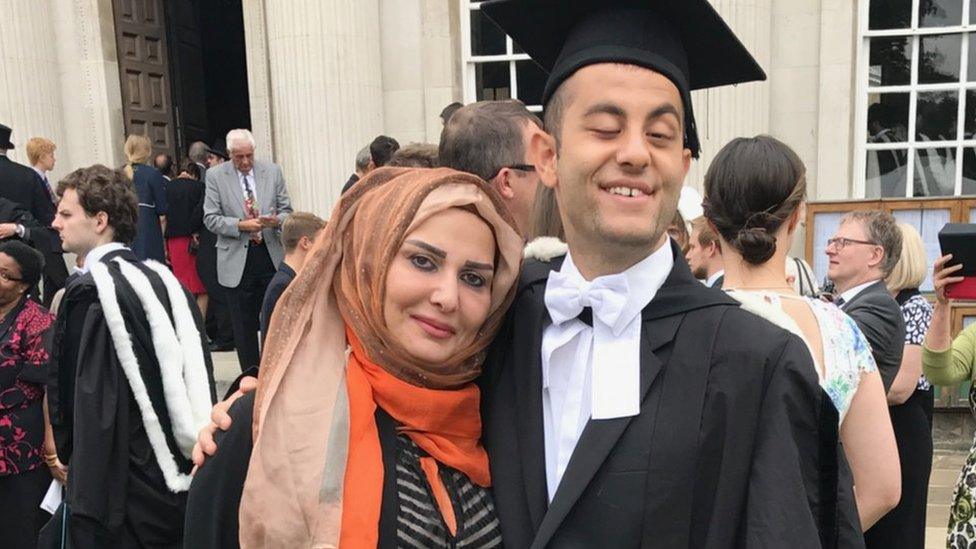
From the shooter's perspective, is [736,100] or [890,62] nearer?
[736,100]

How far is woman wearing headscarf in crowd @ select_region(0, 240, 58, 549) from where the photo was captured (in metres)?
3.48

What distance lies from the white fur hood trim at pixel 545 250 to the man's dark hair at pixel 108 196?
2.33 m

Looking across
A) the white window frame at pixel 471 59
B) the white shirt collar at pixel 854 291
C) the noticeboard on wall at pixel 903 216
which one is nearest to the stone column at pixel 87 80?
the white window frame at pixel 471 59

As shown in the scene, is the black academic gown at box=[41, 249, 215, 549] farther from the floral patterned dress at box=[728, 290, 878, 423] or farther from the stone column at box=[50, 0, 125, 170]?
the stone column at box=[50, 0, 125, 170]

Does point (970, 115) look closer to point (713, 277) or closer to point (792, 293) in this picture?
point (713, 277)

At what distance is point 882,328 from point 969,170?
5.43 metres

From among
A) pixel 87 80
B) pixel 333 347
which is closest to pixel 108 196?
pixel 333 347

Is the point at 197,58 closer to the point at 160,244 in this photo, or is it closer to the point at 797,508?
the point at 160,244

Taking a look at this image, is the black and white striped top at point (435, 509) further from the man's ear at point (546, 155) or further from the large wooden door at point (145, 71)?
the large wooden door at point (145, 71)

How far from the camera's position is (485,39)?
744 cm

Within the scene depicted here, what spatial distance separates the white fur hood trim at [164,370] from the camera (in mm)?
2906

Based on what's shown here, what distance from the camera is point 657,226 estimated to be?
1262mm

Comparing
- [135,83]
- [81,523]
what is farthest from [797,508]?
[135,83]

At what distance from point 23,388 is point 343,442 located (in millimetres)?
2934
